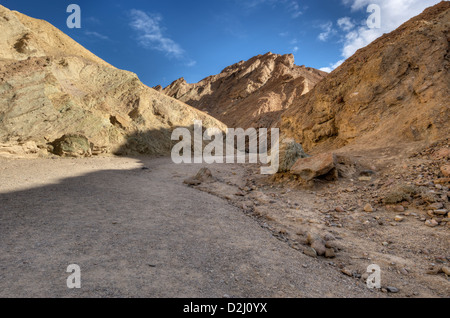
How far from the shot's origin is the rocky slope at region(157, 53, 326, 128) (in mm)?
37969

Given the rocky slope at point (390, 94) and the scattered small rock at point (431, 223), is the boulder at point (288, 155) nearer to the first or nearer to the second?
the rocky slope at point (390, 94)

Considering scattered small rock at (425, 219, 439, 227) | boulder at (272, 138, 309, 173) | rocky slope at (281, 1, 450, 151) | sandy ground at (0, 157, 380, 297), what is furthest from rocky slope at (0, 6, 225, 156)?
scattered small rock at (425, 219, 439, 227)

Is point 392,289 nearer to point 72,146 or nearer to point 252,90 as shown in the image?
point 72,146

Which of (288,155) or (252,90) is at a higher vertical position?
(252,90)

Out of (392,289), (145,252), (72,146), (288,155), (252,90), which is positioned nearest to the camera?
(392,289)

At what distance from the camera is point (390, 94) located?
28.8ft

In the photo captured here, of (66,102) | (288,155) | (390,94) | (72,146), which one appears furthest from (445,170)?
(66,102)

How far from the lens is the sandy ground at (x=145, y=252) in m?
2.14

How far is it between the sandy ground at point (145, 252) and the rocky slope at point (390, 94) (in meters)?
6.31

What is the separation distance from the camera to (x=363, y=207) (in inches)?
199

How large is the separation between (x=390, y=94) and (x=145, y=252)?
10.4 metres

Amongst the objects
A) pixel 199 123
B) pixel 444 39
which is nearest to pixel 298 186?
pixel 444 39

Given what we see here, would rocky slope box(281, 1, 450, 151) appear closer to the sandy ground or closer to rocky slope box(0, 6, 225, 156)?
the sandy ground
